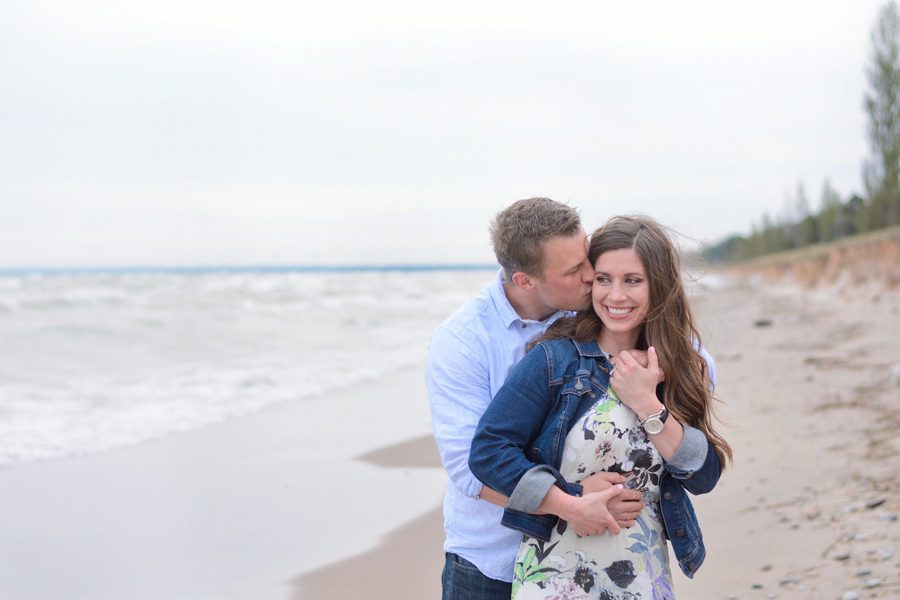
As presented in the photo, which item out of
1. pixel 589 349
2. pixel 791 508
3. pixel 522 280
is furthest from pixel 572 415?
pixel 791 508

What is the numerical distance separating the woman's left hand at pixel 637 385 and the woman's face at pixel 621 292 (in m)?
0.13

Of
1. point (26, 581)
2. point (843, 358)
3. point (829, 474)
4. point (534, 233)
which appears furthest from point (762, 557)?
point (843, 358)

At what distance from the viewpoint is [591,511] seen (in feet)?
7.23

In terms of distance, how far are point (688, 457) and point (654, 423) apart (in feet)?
0.49

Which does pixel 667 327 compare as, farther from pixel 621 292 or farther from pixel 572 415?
pixel 572 415

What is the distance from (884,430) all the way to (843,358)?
17.3 ft

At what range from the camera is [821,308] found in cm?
2248

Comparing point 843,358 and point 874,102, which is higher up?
point 874,102

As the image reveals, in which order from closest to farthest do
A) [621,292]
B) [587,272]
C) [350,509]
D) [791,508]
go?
[621,292], [587,272], [791,508], [350,509]

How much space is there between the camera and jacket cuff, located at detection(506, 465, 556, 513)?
2203 millimetres

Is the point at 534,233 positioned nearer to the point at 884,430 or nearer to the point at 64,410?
the point at 884,430

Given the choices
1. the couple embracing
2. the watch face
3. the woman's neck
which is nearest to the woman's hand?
the couple embracing

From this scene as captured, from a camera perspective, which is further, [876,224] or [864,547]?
[876,224]

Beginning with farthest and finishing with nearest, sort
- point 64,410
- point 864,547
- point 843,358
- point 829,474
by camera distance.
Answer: point 843,358 < point 64,410 < point 829,474 < point 864,547
